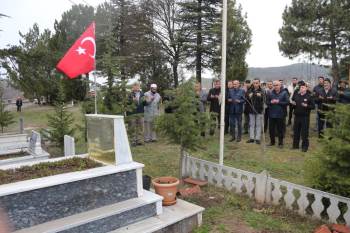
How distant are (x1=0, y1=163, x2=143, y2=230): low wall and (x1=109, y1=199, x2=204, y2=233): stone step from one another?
448 millimetres

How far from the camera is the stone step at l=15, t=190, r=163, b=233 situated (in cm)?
385

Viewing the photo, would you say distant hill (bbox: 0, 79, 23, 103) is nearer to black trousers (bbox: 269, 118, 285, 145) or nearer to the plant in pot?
the plant in pot

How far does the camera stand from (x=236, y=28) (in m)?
24.2

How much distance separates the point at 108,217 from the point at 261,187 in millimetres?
2735

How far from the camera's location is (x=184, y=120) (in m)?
6.04

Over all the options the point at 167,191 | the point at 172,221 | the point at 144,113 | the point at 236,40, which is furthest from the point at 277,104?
the point at 236,40

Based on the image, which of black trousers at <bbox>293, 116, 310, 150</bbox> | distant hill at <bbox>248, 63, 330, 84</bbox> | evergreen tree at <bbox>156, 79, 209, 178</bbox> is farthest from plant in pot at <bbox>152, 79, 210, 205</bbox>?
distant hill at <bbox>248, 63, 330, 84</bbox>

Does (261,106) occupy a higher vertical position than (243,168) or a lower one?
higher

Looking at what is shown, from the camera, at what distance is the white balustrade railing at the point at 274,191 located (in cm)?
479

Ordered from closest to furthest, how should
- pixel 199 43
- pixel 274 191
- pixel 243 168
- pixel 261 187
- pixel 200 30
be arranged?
1. pixel 274 191
2. pixel 261 187
3. pixel 243 168
4. pixel 200 30
5. pixel 199 43

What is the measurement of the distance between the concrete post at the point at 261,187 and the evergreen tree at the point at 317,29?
14.0 meters

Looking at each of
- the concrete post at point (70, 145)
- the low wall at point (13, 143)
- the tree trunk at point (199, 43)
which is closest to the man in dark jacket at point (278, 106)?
the concrete post at point (70, 145)

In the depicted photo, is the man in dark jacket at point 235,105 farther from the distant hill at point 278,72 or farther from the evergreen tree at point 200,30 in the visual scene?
the distant hill at point 278,72

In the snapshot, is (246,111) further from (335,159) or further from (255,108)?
(335,159)
